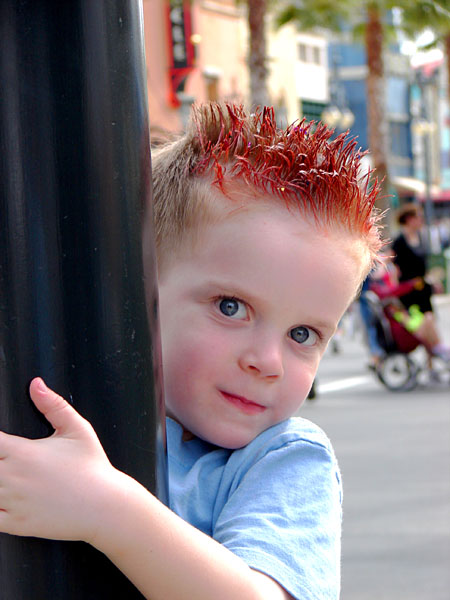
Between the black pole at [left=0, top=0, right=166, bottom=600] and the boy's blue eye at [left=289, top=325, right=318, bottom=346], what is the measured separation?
32 cm

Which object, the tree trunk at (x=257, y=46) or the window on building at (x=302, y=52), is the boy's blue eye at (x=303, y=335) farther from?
the window on building at (x=302, y=52)

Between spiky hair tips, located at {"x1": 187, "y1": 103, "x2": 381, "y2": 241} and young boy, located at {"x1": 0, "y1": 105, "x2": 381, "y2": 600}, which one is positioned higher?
spiky hair tips, located at {"x1": 187, "y1": 103, "x2": 381, "y2": 241}

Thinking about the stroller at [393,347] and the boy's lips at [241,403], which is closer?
the boy's lips at [241,403]

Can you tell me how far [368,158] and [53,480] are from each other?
863 inches

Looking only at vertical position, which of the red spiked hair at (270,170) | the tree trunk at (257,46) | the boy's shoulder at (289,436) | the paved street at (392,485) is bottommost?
the paved street at (392,485)

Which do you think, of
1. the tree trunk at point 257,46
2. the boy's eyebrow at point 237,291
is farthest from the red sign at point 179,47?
the boy's eyebrow at point 237,291

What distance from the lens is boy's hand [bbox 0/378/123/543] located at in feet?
3.13

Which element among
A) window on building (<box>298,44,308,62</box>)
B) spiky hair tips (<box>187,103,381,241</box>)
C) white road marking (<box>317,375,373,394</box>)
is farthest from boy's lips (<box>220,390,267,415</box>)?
window on building (<box>298,44,308,62</box>)

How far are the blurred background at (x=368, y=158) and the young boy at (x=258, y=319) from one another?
0.16 meters

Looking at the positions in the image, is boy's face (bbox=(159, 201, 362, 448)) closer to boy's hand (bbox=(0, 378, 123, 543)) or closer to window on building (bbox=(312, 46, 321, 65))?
boy's hand (bbox=(0, 378, 123, 543))

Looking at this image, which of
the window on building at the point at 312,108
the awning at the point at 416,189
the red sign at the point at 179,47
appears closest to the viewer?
the red sign at the point at 179,47

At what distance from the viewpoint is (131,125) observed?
1021 mm

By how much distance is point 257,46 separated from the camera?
17281 mm

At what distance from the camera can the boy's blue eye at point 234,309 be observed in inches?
50.0
